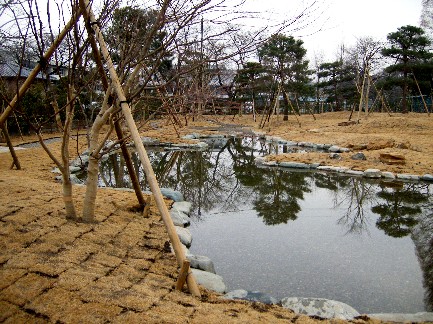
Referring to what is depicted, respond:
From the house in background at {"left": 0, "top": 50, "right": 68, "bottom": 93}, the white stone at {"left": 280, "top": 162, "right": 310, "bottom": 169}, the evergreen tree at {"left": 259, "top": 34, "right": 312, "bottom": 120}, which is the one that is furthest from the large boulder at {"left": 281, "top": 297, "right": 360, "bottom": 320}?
the evergreen tree at {"left": 259, "top": 34, "right": 312, "bottom": 120}

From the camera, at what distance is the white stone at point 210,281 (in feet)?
9.31

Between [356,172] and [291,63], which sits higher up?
[291,63]

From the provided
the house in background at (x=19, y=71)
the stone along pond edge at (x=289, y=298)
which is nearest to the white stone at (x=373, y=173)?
the stone along pond edge at (x=289, y=298)

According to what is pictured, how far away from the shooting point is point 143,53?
9.03ft

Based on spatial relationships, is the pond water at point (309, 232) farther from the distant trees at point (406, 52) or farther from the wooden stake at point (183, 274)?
the distant trees at point (406, 52)

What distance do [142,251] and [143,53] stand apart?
169 cm

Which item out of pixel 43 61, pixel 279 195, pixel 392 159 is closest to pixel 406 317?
pixel 43 61

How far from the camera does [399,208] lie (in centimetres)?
546

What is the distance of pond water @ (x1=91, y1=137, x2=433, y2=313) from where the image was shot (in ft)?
10.4

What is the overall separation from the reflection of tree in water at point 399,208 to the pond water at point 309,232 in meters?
0.01

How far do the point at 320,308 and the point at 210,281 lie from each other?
898 mm

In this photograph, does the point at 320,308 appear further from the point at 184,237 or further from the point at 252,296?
the point at 184,237

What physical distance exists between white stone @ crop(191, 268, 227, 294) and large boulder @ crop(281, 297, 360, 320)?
1.68ft

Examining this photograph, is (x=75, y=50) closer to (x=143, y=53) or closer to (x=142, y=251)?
(x=143, y=53)
